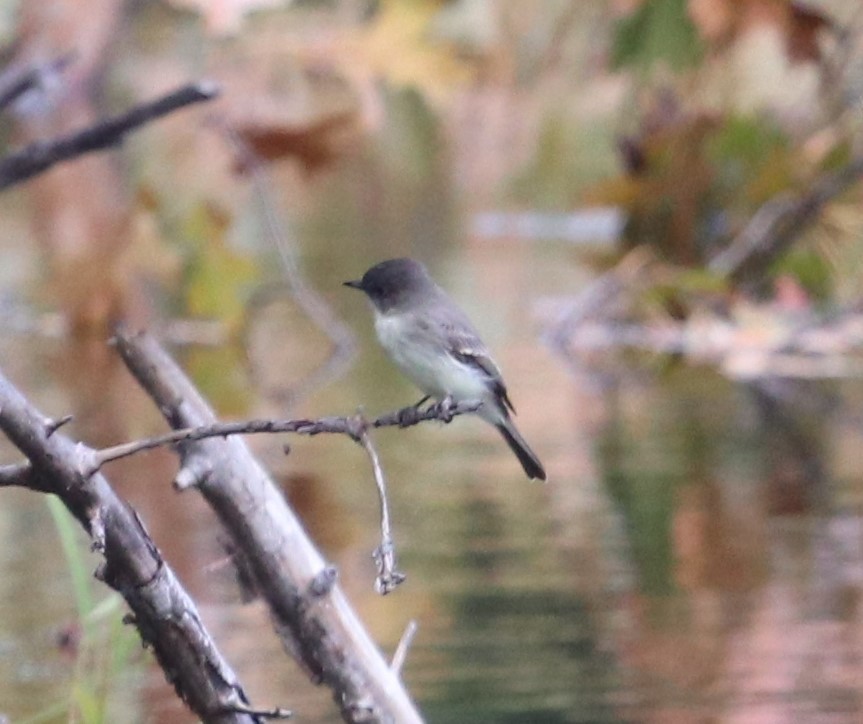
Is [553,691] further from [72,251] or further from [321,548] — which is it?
[72,251]

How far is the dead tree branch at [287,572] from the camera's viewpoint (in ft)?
6.43

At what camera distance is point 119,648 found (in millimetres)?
2051

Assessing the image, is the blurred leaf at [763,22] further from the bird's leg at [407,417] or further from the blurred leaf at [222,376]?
the blurred leaf at [222,376]

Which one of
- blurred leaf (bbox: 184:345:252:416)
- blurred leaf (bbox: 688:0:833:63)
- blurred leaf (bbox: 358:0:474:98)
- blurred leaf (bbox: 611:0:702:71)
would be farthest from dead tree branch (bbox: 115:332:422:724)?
blurred leaf (bbox: 184:345:252:416)

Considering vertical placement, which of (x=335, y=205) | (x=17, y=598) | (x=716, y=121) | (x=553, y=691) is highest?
Result: (x=335, y=205)

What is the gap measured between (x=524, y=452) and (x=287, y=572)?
73 centimetres

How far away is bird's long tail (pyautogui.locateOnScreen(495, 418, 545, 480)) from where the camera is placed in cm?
260

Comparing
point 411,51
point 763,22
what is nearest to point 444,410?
point 763,22

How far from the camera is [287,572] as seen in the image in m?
2.02

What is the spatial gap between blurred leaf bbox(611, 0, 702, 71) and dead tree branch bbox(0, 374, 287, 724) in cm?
107

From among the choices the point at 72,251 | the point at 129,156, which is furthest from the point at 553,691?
the point at 129,156

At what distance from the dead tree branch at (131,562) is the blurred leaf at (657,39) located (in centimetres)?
107

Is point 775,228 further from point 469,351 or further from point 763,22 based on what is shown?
point 469,351

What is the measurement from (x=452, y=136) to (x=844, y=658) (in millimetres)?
5048
